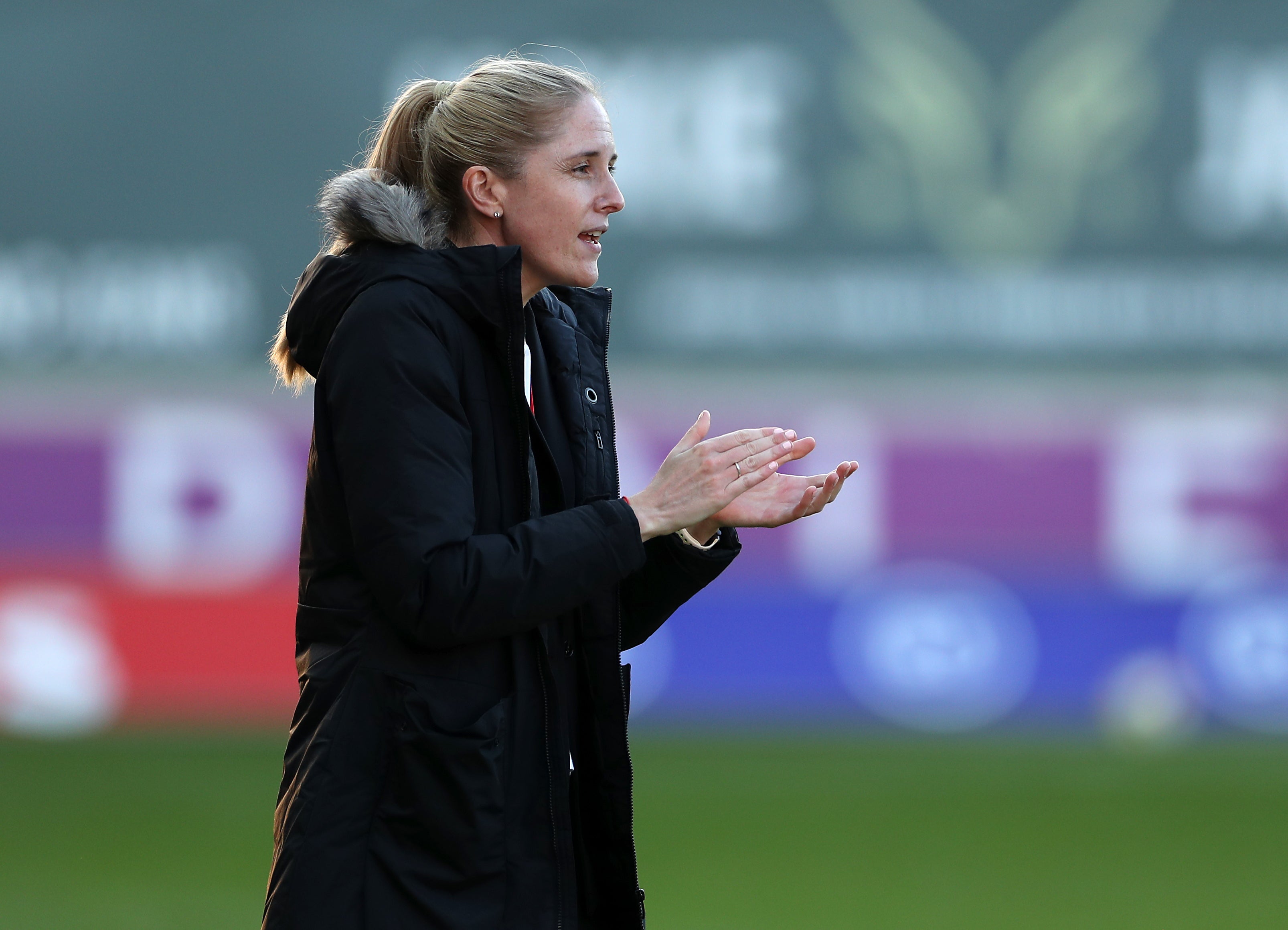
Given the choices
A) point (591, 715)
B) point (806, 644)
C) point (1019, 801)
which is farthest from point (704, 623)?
point (591, 715)

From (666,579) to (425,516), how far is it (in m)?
0.49

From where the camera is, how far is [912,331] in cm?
583

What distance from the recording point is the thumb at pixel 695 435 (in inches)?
67.7

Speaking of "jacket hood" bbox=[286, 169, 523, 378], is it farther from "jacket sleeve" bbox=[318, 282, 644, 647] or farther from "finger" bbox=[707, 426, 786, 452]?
"finger" bbox=[707, 426, 786, 452]

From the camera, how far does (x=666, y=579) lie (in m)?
1.90

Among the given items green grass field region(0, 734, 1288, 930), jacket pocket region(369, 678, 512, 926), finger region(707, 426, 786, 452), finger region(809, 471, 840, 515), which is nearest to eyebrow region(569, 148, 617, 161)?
finger region(707, 426, 786, 452)

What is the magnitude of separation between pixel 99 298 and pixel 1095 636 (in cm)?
391

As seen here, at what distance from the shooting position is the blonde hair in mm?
1758

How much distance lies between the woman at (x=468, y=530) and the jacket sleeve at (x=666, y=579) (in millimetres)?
69

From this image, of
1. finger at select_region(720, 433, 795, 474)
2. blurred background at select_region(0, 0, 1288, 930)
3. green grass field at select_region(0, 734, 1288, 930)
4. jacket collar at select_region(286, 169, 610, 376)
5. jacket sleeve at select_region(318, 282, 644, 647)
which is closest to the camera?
jacket sleeve at select_region(318, 282, 644, 647)

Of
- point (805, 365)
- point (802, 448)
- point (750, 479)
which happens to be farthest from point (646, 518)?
point (805, 365)

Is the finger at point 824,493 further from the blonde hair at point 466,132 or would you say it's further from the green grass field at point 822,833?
the green grass field at point 822,833

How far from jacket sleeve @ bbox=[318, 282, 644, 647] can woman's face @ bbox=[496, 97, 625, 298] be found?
246 millimetres

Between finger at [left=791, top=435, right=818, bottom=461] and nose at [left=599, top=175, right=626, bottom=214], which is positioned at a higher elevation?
nose at [left=599, top=175, right=626, bottom=214]
